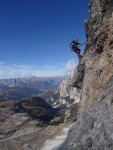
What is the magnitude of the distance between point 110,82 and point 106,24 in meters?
8.71

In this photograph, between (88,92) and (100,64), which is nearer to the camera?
(100,64)

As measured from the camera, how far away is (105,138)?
80.1ft

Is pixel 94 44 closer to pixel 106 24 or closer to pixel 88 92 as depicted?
pixel 106 24

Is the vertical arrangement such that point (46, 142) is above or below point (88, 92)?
below

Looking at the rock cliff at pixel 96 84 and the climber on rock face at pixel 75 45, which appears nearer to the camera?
the rock cliff at pixel 96 84

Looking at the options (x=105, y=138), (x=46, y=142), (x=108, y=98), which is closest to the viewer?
(x=105, y=138)

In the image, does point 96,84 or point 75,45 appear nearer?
point 96,84

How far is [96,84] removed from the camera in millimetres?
36594

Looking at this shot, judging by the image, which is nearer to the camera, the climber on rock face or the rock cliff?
the rock cliff

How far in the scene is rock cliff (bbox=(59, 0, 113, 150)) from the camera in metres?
26.1

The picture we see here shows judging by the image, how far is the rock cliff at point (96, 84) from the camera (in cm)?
2614

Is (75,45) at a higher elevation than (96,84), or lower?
higher

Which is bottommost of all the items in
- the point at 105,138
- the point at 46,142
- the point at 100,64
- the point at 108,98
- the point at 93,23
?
the point at 46,142

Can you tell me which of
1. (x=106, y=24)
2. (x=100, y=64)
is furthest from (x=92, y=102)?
(x=106, y=24)
